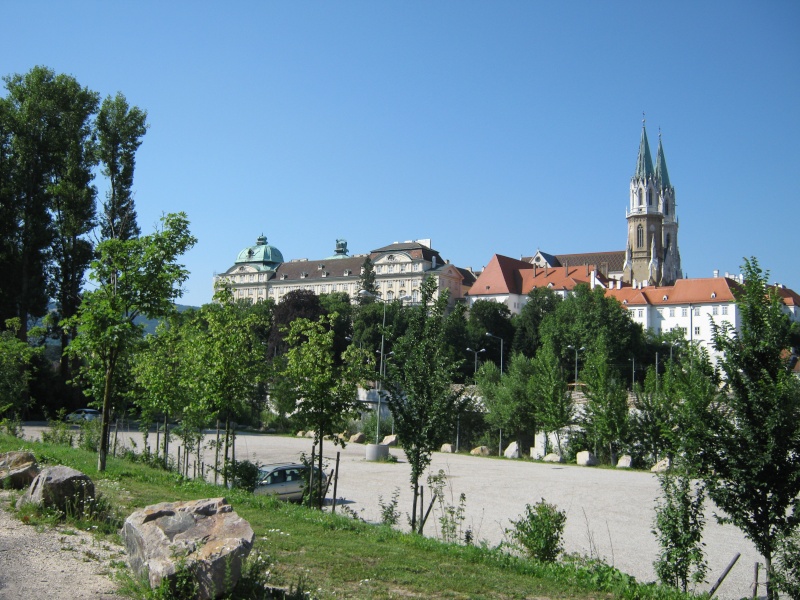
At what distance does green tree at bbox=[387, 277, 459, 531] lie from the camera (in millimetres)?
16156

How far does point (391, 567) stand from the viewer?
10281 millimetres

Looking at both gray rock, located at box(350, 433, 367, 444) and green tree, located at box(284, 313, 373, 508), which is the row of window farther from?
green tree, located at box(284, 313, 373, 508)

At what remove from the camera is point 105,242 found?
17531mm

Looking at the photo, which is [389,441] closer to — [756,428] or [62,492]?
[62,492]

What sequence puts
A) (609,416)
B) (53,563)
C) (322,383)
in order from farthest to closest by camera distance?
(609,416)
(322,383)
(53,563)

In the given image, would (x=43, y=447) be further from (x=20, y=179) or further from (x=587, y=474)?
(x=20, y=179)

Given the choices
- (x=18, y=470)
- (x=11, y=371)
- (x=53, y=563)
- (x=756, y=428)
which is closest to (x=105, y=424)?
(x=18, y=470)

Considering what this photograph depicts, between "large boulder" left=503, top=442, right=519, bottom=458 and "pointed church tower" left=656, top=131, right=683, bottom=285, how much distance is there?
117 meters

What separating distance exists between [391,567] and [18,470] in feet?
27.2

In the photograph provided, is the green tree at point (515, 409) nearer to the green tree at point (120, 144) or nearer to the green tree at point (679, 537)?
the green tree at point (120, 144)

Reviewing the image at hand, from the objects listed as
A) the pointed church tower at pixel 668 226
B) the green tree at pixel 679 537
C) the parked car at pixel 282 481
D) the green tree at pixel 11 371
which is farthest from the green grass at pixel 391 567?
the pointed church tower at pixel 668 226

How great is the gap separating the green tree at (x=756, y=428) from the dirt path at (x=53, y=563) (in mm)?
8816

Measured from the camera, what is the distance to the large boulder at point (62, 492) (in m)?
11.9

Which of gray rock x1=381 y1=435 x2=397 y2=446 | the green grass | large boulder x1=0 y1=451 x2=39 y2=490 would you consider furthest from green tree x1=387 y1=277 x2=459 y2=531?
gray rock x1=381 y1=435 x2=397 y2=446
